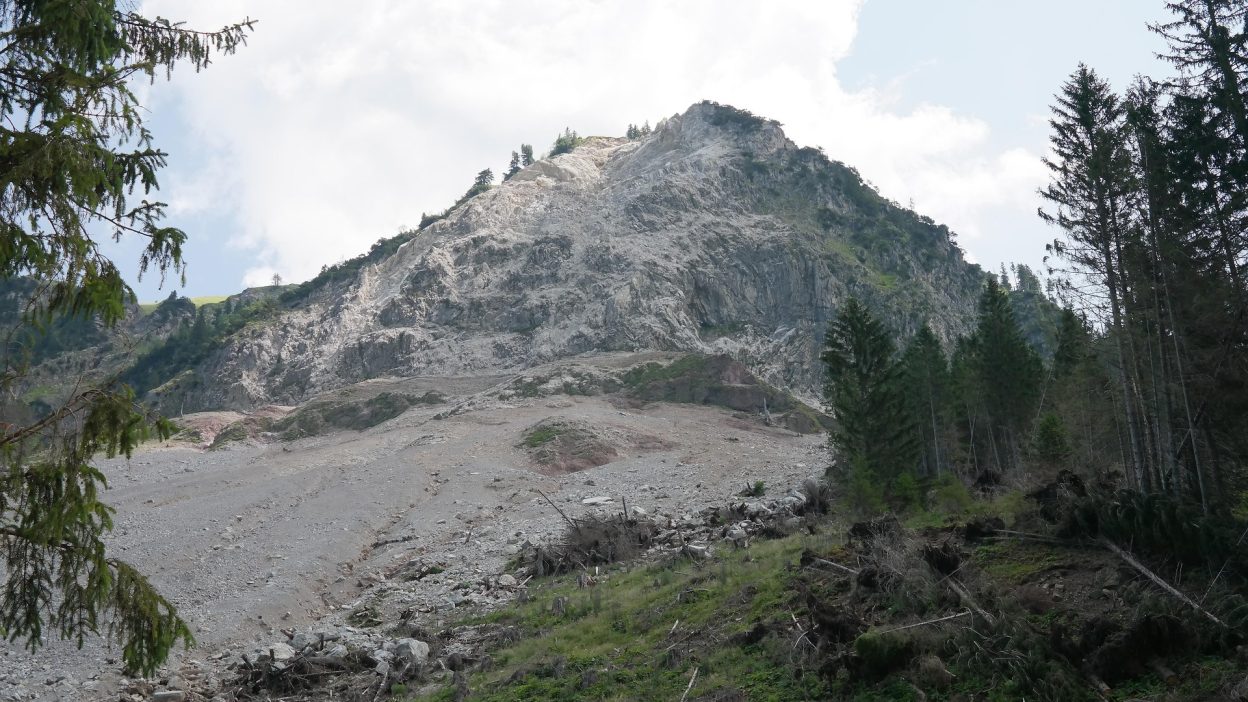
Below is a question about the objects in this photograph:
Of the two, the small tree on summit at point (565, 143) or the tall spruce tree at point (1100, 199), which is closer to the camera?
the tall spruce tree at point (1100, 199)

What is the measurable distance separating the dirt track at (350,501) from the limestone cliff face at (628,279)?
22282mm

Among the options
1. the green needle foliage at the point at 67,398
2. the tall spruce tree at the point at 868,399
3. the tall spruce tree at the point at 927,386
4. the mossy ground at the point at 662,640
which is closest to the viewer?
the green needle foliage at the point at 67,398

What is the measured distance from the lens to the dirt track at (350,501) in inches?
896

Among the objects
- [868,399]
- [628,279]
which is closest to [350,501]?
[868,399]

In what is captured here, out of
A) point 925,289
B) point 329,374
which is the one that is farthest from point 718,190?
point 329,374

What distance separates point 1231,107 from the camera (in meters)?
19.8

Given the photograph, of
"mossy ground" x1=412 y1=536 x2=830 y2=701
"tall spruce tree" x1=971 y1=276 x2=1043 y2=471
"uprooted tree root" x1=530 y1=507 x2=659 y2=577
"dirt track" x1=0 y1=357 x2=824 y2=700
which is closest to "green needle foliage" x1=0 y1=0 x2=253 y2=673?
"mossy ground" x1=412 y1=536 x2=830 y2=701

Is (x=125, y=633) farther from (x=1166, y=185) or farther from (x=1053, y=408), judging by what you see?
(x=1053, y=408)

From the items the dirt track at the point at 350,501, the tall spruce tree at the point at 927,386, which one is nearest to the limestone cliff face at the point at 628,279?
the dirt track at the point at 350,501

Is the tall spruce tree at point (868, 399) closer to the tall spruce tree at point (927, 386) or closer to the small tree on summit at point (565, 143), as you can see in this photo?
the tall spruce tree at point (927, 386)

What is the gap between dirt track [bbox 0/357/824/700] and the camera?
22766 mm

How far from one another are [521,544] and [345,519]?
385 inches

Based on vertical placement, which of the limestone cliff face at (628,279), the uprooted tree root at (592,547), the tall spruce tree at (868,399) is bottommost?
the uprooted tree root at (592,547)

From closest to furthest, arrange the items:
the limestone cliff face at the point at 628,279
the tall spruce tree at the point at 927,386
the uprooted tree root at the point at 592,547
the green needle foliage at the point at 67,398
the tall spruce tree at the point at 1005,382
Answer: the green needle foliage at the point at 67,398 → the uprooted tree root at the point at 592,547 → the tall spruce tree at the point at 1005,382 → the tall spruce tree at the point at 927,386 → the limestone cliff face at the point at 628,279
